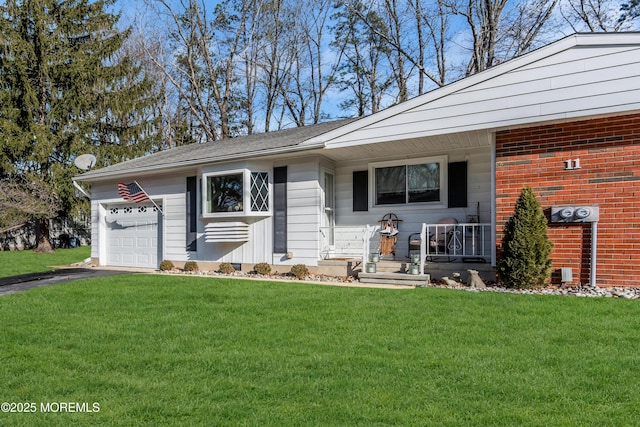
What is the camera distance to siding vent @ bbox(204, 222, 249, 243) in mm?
9266

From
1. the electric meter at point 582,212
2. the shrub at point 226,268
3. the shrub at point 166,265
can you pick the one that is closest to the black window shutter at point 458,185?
the electric meter at point 582,212

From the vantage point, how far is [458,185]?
26.7ft

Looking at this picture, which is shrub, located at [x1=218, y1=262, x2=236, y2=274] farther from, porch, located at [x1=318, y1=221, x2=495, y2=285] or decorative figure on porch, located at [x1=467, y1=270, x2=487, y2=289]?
decorative figure on porch, located at [x1=467, y1=270, x2=487, y2=289]

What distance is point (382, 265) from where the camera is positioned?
805 cm

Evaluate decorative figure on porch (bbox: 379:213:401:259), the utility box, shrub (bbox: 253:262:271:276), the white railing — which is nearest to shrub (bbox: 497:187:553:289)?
the utility box

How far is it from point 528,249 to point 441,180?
2.59 metres

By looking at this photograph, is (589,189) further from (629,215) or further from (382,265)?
(382,265)

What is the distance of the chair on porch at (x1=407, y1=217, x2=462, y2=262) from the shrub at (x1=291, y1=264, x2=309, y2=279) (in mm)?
2319

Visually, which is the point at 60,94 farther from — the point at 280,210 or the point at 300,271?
the point at 300,271

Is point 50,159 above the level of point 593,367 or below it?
above

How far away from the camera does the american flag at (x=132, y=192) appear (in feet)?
35.2

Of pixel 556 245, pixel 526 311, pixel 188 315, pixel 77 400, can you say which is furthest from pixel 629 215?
pixel 77 400

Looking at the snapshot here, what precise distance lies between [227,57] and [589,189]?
20479 mm

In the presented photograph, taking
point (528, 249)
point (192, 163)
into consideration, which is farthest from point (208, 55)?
point (528, 249)
